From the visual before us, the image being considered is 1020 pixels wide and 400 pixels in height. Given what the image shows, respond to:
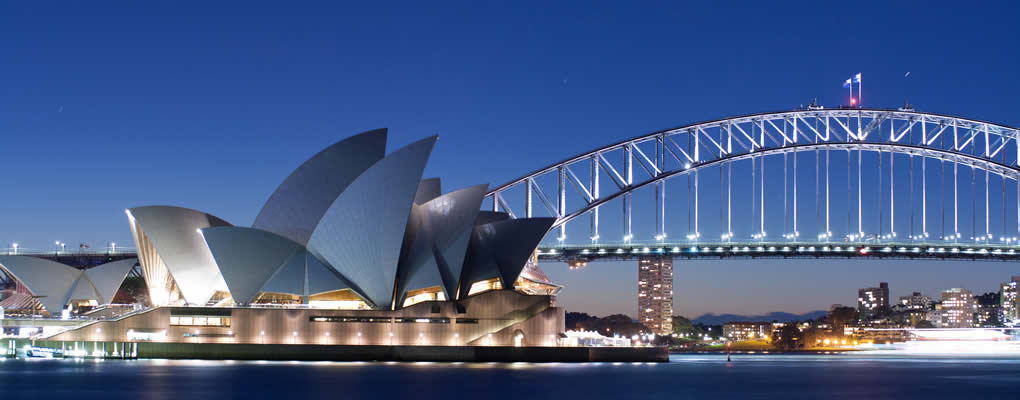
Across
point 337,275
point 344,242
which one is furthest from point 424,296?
point 344,242

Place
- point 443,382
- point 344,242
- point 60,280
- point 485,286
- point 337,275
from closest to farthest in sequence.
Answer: point 443,382 → point 344,242 → point 337,275 → point 485,286 → point 60,280

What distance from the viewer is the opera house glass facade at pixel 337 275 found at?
62906 millimetres

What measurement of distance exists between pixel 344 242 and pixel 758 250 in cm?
3925

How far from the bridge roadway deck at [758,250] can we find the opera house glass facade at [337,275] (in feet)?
75.4

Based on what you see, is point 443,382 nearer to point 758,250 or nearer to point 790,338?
point 758,250

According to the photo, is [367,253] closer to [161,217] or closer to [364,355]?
[364,355]

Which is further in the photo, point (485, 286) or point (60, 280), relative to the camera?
point (60, 280)

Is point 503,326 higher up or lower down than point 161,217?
lower down

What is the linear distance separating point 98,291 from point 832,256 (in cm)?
5895

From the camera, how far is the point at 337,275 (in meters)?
63.3

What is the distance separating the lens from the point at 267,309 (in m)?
64.1

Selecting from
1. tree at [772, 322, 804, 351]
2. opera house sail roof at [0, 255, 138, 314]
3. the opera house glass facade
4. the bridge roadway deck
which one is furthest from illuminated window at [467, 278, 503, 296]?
tree at [772, 322, 804, 351]

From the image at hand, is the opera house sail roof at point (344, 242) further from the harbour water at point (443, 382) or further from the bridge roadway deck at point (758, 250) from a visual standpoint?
the bridge roadway deck at point (758, 250)

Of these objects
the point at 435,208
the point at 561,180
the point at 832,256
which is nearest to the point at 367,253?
the point at 435,208
